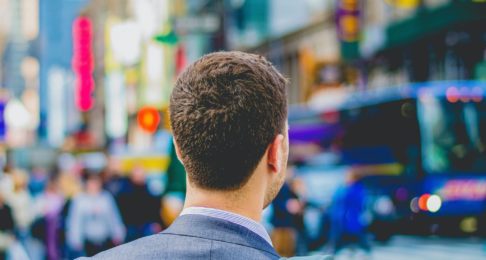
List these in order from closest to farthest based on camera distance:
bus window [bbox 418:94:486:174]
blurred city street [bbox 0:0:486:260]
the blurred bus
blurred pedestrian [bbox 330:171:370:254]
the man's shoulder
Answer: the man's shoulder, blurred city street [bbox 0:0:486:260], blurred pedestrian [bbox 330:171:370:254], the blurred bus, bus window [bbox 418:94:486:174]

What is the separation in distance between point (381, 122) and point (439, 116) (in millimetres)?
1738

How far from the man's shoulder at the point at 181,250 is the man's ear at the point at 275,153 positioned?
0.78ft

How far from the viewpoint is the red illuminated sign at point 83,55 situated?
5431cm

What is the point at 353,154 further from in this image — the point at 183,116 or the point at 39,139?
the point at 39,139

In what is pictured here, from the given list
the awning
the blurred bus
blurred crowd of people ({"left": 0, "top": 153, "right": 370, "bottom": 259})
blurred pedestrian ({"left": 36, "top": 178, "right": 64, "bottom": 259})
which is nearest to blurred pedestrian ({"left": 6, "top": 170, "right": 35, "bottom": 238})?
blurred crowd of people ({"left": 0, "top": 153, "right": 370, "bottom": 259})

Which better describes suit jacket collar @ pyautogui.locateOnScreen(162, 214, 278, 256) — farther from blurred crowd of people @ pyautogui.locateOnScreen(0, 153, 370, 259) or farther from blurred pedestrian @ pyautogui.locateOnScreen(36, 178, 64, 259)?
blurred pedestrian @ pyautogui.locateOnScreen(36, 178, 64, 259)

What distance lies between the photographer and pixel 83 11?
99.3m

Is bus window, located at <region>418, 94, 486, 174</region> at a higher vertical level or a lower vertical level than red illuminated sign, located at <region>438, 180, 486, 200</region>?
higher

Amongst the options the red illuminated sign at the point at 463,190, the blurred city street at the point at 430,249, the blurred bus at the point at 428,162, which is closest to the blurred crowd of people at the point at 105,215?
the blurred city street at the point at 430,249

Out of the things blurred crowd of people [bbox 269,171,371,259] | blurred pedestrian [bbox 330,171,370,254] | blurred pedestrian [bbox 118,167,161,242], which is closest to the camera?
blurred pedestrian [bbox 118,167,161,242]

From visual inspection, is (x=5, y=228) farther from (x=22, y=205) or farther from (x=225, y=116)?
(x=225, y=116)

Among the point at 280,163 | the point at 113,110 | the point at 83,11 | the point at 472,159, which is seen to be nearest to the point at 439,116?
the point at 472,159

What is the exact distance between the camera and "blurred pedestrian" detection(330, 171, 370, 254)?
15.0 metres

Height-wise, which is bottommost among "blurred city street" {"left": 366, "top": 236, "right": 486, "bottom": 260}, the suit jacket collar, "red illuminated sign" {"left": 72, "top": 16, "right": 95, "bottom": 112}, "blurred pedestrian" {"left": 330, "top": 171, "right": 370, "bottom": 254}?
"blurred city street" {"left": 366, "top": 236, "right": 486, "bottom": 260}
